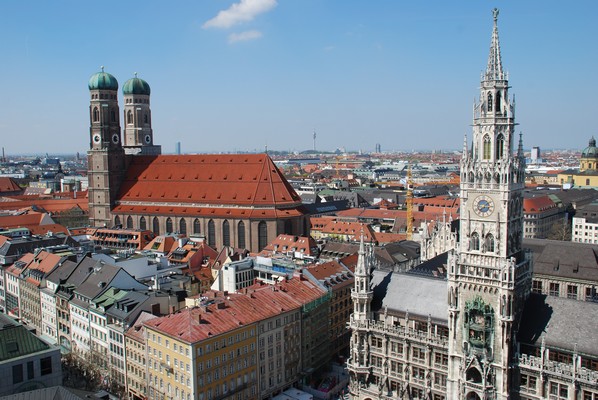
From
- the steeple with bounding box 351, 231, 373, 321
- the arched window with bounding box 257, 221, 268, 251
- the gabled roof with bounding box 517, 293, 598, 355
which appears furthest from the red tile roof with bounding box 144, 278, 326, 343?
the arched window with bounding box 257, 221, 268, 251

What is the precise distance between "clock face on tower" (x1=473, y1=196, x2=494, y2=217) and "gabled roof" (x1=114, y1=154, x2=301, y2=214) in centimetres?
8407

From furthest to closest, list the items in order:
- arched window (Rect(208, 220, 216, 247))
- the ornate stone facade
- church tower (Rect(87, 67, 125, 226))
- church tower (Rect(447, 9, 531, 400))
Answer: church tower (Rect(87, 67, 125, 226))
arched window (Rect(208, 220, 216, 247))
church tower (Rect(447, 9, 531, 400))
the ornate stone facade

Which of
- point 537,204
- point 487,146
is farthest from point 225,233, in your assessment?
point 487,146

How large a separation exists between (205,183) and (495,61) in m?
104

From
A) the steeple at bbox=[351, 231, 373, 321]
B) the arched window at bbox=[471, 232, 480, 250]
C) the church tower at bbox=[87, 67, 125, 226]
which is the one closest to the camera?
the arched window at bbox=[471, 232, 480, 250]

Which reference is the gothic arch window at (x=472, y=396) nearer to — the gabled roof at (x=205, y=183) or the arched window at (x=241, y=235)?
the gabled roof at (x=205, y=183)

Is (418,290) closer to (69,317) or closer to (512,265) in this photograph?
(512,265)

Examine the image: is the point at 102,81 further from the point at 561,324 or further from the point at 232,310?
the point at 561,324

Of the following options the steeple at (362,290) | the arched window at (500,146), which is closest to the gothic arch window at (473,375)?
the steeple at (362,290)

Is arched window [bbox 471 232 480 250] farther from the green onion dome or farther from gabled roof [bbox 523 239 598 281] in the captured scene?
the green onion dome

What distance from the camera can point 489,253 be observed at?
180 feet

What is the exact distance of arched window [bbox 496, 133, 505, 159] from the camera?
5466 centimetres

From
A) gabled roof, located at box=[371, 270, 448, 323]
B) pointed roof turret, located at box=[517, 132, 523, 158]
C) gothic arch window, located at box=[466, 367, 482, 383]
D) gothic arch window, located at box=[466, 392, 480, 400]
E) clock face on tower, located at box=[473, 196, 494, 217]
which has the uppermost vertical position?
pointed roof turret, located at box=[517, 132, 523, 158]

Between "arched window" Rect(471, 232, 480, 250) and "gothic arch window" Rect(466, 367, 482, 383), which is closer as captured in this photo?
"gothic arch window" Rect(466, 367, 482, 383)
